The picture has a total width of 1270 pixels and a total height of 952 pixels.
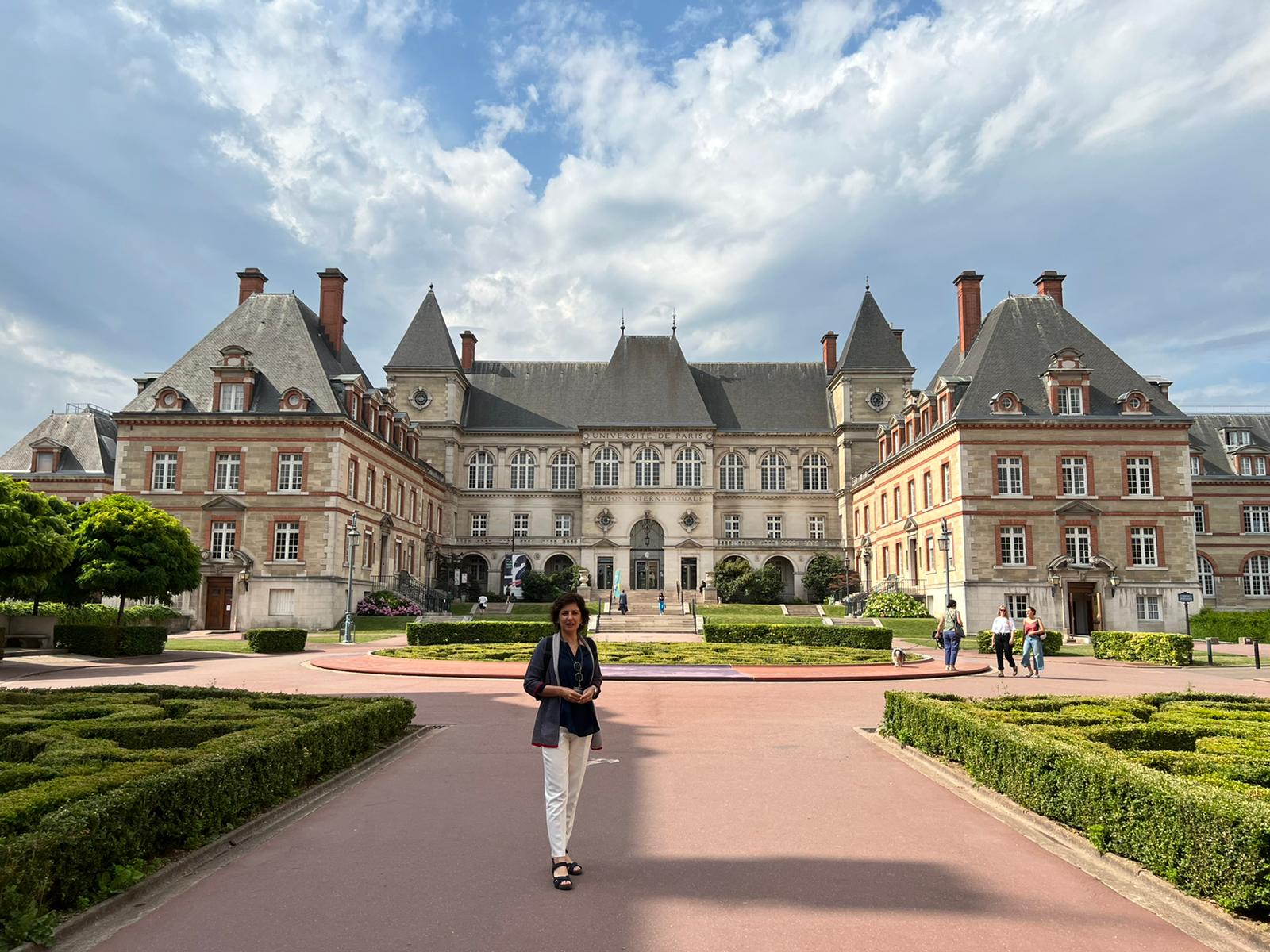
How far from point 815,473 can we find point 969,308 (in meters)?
18.3

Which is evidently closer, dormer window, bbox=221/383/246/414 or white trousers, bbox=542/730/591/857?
white trousers, bbox=542/730/591/857

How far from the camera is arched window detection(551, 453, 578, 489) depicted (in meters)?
62.8

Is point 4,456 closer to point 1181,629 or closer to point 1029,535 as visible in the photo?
point 1029,535

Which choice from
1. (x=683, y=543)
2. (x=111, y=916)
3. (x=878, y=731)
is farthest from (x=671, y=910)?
(x=683, y=543)

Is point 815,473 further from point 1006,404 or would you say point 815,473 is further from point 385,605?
point 385,605

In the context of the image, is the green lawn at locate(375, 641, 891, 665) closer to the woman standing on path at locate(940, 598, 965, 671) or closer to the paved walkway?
the woman standing on path at locate(940, 598, 965, 671)

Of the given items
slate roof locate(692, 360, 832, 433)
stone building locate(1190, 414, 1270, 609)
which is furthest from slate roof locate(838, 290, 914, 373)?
stone building locate(1190, 414, 1270, 609)

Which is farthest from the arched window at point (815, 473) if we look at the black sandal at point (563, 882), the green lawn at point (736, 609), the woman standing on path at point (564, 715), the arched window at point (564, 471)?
the black sandal at point (563, 882)

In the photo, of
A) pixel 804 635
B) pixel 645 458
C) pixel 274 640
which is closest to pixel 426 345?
pixel 645 458

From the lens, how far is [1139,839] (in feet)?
23.0

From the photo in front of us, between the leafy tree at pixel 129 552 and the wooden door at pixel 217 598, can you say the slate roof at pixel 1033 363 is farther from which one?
the wooden door at pixel 217 598

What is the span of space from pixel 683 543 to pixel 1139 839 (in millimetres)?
52070

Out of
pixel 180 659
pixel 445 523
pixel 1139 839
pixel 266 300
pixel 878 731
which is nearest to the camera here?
pixel 1139 839

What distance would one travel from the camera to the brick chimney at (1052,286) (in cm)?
4803
